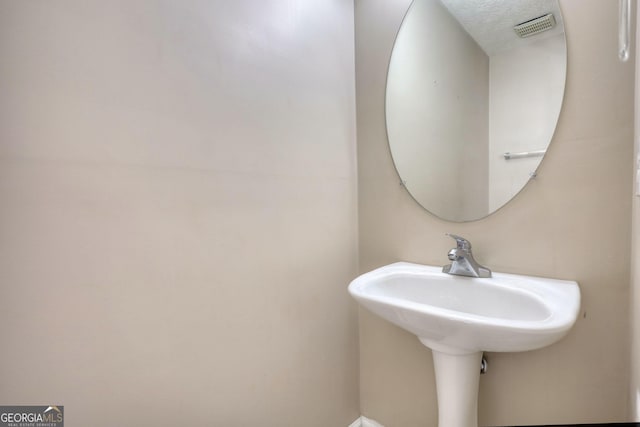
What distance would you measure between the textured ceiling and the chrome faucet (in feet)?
2.33

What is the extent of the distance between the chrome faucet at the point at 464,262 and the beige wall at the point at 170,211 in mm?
495

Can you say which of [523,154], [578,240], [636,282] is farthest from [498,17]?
[636,282]

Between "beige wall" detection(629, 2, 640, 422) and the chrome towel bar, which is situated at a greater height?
the chrome towel bar

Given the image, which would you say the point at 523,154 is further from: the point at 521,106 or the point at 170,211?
the point at 170,211

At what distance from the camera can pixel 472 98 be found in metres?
1.12

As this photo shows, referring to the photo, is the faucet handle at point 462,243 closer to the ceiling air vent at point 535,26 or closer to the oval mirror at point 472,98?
the oval mirror at point 472,98

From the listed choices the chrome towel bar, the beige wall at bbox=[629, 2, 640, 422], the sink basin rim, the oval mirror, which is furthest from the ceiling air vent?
the sink basin rim

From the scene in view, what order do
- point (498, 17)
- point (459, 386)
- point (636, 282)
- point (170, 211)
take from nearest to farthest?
1. point (636, 282)
2. point (170, 211)
3. point (459, 386)
4. point (498, 17)

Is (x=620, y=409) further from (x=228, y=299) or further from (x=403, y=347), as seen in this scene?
(x=228, y=299)

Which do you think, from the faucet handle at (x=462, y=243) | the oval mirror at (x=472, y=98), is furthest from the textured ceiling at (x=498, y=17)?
Answer: the faucet handle at (x=462, y=243)

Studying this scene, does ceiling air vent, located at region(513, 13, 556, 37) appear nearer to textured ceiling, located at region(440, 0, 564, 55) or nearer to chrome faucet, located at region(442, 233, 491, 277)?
textured ceiling, located at region(440, 0, 564, 55)

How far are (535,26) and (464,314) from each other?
3.22 ft

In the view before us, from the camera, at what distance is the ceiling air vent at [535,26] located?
3.12 ft

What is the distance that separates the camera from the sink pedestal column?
0.95 meters
